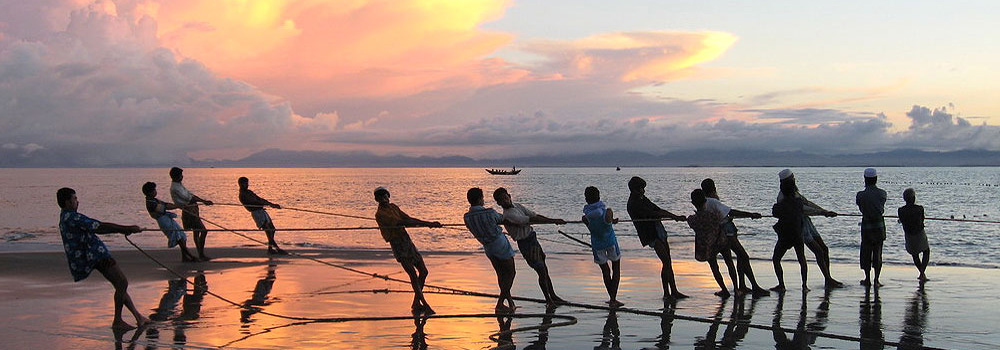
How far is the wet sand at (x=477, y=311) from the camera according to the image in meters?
9.52

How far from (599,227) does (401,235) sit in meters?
2.67

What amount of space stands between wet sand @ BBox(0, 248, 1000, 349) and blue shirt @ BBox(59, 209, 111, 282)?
77cm

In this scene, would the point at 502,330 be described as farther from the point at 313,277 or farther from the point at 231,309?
the point at 313,277

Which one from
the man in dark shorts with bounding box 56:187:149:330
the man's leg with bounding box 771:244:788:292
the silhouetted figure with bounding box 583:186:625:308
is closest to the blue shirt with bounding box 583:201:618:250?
the silhouetted figure with bounding box 583:186:625:308

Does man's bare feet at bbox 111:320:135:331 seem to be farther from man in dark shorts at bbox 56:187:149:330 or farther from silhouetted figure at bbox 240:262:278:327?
silhouetted figure at bbox 240:262:278:327

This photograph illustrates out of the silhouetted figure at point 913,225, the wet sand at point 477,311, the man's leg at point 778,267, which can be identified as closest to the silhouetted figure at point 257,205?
the wet sand at point 477,311

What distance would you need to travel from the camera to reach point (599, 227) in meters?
11.6

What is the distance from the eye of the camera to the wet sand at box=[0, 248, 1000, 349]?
9516mm

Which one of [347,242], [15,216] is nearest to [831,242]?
[347,242]

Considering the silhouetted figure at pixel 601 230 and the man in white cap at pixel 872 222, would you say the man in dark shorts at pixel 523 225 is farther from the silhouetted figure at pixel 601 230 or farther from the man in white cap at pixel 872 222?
the man in white cap at pixel 872 222

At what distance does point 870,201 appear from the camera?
45.1ft

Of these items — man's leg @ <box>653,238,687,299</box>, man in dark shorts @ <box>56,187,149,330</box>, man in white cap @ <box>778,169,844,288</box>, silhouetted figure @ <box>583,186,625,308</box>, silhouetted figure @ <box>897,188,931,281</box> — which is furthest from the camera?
silhouetted figure @ <box>897,188,931,281</box>

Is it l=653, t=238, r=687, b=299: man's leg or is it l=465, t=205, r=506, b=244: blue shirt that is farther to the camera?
l=653, t=238, r=687, b=299: man's leg

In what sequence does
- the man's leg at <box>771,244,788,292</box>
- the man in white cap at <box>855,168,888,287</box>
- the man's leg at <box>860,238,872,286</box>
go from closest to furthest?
the man's leg at <box>771,244,788,292</box> < the man in white cap at <box>855,168,888,287</box> < the man's leg at <box>860,238,872,286</box>
